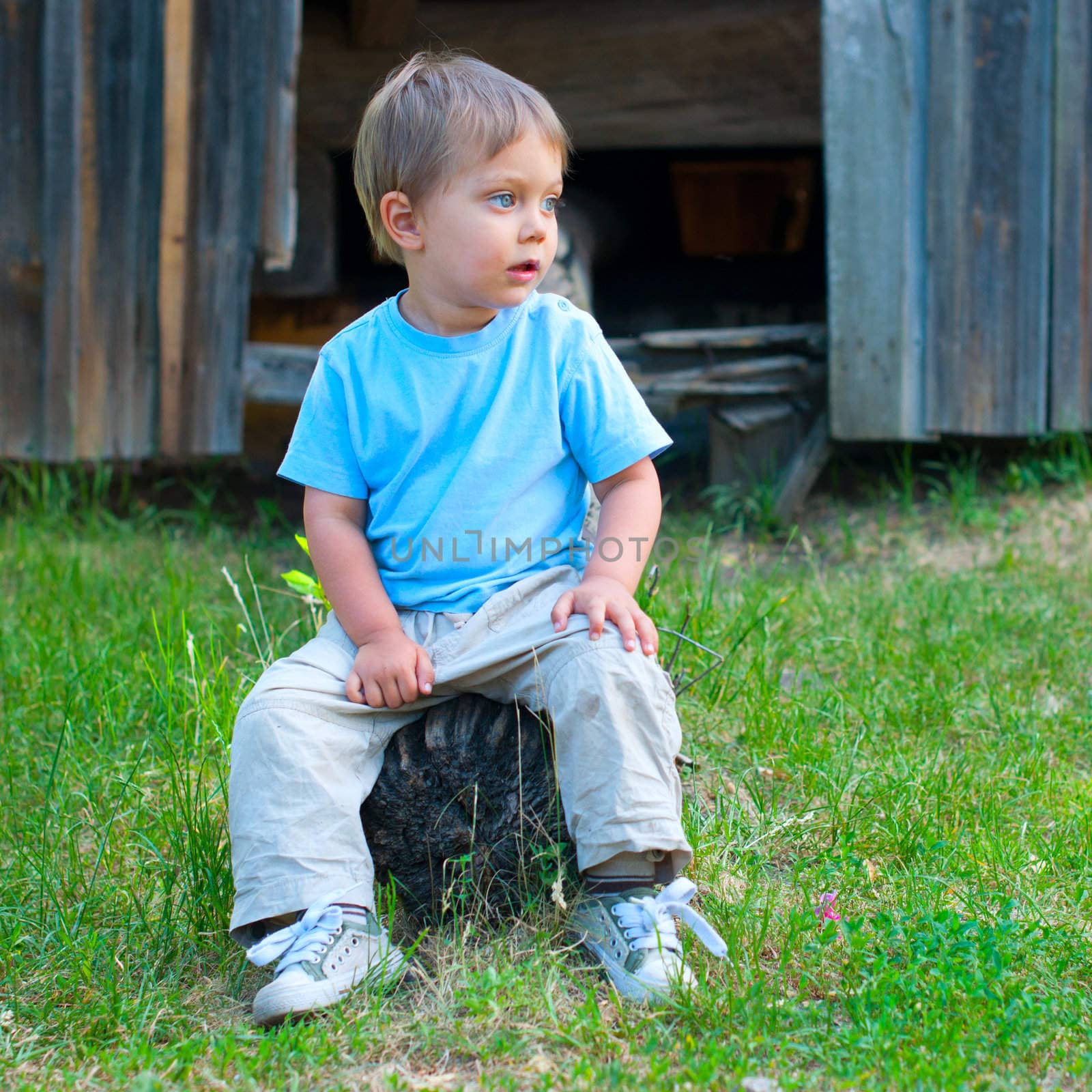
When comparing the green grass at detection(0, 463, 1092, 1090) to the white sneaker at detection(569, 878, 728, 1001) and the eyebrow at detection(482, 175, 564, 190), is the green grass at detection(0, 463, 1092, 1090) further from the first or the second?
the eyebrow at detection(482, 175, 564, 190)

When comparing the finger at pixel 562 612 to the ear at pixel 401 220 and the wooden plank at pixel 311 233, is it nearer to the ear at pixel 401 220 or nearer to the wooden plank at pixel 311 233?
the ear at pixel 401 220

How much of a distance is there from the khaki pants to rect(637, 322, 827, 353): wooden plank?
3030 millimetres

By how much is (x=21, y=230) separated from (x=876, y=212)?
10.8 ft

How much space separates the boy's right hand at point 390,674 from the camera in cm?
194

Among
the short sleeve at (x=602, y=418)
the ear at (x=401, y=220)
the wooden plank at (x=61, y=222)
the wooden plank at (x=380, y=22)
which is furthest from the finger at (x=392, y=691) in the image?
the wooden plank at (x=380, y=22)

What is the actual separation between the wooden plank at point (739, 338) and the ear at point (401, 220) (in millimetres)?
A: 2827

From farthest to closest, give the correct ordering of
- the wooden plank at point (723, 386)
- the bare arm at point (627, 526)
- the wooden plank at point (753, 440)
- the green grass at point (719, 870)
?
the wooden plank at point (753, 440)
the wooden plank at point (723, 386)
the bare arm at point (627, 526)
the green grass at point (719, 870)

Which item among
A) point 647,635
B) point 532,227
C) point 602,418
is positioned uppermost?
point 532,227

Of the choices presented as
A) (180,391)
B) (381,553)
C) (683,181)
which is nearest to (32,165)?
(180,391)

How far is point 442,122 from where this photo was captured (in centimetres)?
195

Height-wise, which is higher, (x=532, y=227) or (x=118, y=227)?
(x=118, y=227)

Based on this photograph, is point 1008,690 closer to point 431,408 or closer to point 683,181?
point 431,408

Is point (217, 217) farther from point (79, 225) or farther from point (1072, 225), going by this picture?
point (1072, 225)

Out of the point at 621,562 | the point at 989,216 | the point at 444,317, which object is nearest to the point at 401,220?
the point at 444,317
